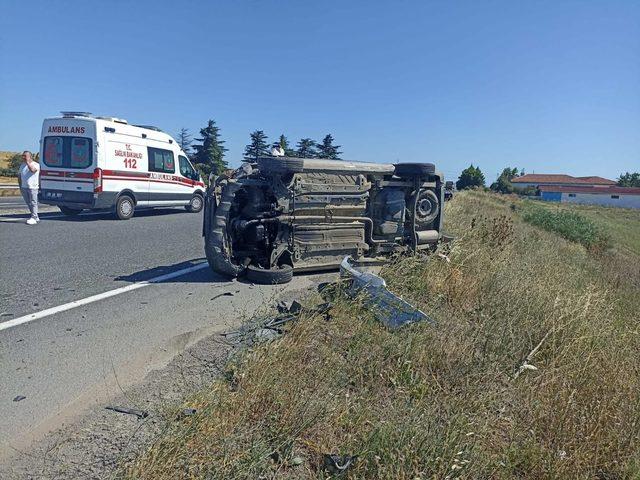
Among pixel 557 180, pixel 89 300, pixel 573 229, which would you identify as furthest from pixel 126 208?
pixel 557 180

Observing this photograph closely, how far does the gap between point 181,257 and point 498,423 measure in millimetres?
5862

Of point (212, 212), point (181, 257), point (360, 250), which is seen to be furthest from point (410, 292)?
point (181, 257)

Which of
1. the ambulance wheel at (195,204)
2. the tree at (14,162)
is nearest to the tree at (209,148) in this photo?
the tree at (14,162)

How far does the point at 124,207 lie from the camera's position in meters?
12.0

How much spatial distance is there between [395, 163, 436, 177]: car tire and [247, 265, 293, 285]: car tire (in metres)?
2.33

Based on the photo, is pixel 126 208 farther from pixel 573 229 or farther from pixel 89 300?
pixel 573 229

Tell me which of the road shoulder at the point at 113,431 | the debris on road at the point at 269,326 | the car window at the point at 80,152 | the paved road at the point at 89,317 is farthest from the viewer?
the car window at the point at 80,152

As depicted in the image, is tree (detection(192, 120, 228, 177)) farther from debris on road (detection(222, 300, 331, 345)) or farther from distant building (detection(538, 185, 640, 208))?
distant building (detection(538, 185, 640, 208))

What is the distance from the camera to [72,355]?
326cm

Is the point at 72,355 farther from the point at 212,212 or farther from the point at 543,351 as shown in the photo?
the point at 543,351

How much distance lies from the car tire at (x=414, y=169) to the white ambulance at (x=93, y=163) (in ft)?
27.8

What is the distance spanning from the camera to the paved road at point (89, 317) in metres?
2.71

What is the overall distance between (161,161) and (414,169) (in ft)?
31.9

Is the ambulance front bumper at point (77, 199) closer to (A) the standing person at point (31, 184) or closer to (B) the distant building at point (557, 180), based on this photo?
(A) the standing person at point (31, 184)
